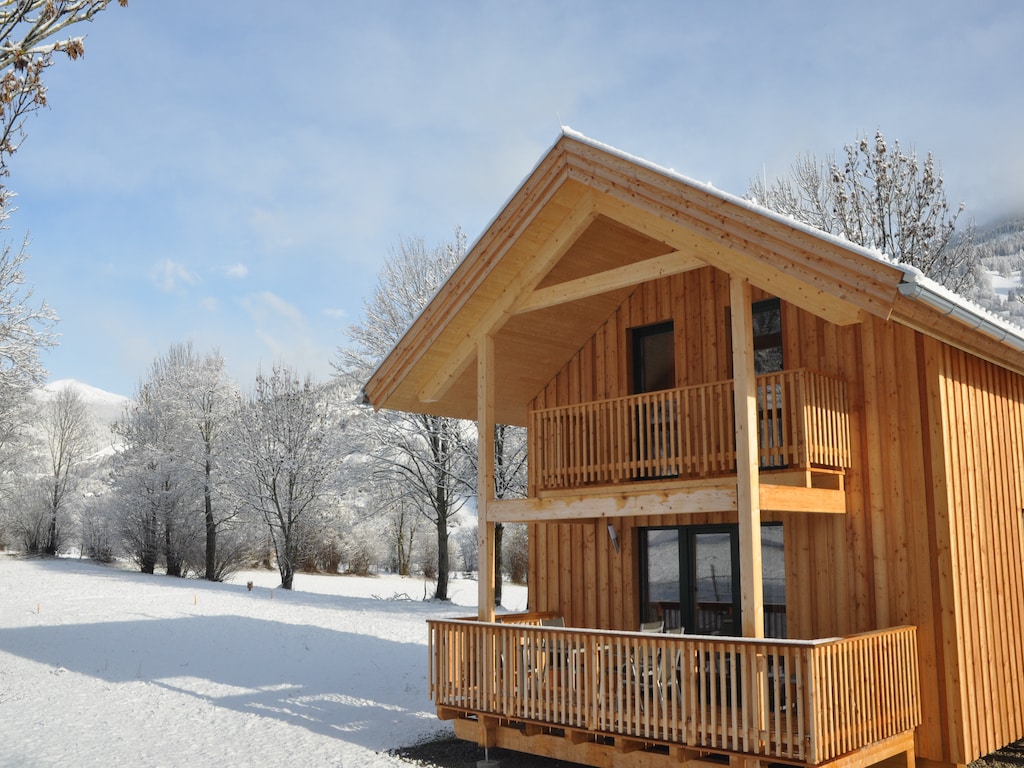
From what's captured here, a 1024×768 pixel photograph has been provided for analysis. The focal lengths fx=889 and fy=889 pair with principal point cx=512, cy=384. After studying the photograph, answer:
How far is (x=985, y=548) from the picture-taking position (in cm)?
978

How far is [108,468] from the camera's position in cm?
3944

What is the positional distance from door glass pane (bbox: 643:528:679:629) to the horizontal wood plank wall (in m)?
3.49

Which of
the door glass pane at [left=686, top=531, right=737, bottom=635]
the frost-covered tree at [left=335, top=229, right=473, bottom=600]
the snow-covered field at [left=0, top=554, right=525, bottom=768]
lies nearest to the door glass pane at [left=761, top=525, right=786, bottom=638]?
the door glass pane at [left=686, top=531, right=737, bottom=635]

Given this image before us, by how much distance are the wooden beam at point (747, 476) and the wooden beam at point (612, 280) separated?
92 centimetres

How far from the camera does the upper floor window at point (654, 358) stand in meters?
12.3

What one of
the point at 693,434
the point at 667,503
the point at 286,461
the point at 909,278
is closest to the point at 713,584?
the point at 693,434

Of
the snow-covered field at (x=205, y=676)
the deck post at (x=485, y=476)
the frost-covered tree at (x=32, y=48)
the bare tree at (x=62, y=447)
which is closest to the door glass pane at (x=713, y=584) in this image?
the deck post at (x=485, y=476)

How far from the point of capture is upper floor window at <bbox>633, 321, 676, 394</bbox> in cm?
1234

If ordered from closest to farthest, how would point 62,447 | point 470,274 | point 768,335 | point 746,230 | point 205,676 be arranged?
point 746,230 → point 768,335 → point 470,274 → point 205,676 → point 62,447

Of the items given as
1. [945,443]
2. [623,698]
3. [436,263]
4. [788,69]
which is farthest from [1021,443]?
[436,263]

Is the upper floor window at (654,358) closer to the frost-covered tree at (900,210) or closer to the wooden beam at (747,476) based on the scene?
the wooden beam at (747,476)

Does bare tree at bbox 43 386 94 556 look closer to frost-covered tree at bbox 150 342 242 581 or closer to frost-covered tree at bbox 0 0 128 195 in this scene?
frost-covered tree at bbox 150 342 242 581

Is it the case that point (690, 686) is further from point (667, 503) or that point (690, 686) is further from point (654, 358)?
point (654, 358)

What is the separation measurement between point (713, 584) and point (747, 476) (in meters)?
3.03
